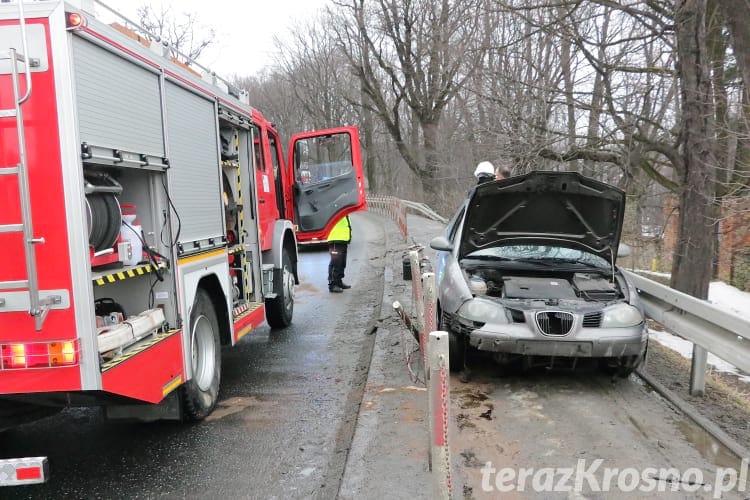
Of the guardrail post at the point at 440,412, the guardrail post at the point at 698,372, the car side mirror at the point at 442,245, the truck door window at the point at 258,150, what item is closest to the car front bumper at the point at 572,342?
the guardrail post at the point at 698,372

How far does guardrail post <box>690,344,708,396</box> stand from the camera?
15.0 ft

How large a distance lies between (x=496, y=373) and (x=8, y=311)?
12.7ft

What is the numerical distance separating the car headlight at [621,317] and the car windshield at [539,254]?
1.10m

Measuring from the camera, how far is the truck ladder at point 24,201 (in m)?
2.81

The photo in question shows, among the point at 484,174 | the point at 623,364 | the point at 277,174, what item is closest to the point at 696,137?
the point at 484,174

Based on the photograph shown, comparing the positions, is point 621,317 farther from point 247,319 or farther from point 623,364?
point 247,319

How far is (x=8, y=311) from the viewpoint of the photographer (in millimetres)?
2939

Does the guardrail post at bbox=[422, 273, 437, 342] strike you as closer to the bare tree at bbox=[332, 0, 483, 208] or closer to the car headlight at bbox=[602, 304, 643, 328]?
the car headlight at bbox=[602, 304, 643, 328]

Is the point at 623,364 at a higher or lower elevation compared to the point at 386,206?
lower

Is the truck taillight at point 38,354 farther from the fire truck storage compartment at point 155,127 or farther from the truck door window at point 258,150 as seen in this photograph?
the truck door window at point 258,150

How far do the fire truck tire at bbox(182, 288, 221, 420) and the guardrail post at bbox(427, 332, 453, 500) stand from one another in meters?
2.29

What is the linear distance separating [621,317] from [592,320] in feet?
0.83

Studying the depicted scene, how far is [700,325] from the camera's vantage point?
454 centimetres

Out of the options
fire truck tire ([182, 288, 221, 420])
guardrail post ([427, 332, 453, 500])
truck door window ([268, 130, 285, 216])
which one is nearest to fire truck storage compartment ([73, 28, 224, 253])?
fire truck tire ([182, 288, 221, 420])
